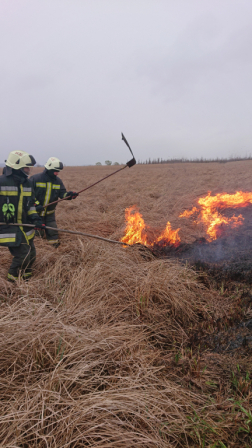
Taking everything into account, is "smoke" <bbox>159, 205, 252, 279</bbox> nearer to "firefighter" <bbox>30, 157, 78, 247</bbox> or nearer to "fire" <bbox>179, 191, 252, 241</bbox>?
"fire" <bbox>179, 191, 252, 241</bbox>

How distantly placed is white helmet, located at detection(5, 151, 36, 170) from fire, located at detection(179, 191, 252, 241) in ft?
14.4

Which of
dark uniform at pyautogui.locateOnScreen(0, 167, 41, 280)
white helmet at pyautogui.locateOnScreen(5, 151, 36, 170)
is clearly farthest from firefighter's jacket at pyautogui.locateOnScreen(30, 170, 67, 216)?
white helmet at pyautogui.locateOnScreen(5, 151, 36, 170)

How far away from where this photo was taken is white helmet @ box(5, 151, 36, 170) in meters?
3.88

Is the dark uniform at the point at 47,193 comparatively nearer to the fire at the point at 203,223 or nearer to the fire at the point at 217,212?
the fire at the point at 203,223

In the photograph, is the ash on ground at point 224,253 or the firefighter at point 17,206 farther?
the ash on ground at point 224,253

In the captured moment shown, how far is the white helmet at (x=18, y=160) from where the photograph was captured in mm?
3881

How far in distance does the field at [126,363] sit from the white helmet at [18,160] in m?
1.71

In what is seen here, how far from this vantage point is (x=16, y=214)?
4055 mm

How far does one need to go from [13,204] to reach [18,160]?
0.69m

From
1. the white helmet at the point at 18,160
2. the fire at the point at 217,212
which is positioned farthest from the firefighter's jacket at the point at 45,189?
the fire at the point at 217,212

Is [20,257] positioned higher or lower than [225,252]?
higher

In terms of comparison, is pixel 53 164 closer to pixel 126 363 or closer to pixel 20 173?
pixel 20 173

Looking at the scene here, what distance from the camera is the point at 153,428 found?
1762 mm

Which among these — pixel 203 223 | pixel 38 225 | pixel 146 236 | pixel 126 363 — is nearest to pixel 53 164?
pixel 38 225
